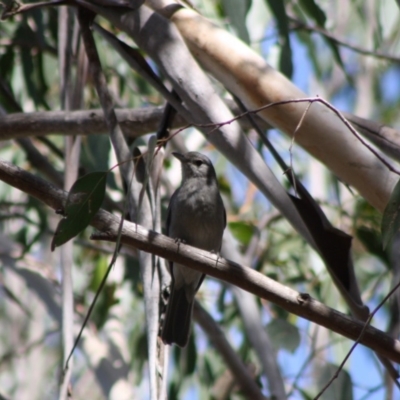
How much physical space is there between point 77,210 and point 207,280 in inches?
136

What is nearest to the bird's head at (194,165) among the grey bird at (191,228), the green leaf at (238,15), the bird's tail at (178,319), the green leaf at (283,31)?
the grey bird at (191,228)

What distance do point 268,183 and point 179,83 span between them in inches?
19.5

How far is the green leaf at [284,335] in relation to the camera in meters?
3.45

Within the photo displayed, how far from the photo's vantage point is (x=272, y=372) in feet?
11.2

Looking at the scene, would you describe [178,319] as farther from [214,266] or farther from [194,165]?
[214,266]

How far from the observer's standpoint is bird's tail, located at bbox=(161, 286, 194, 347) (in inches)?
140

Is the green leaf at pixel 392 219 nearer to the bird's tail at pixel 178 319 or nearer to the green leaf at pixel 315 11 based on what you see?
the bird's tail at pixel 178 319

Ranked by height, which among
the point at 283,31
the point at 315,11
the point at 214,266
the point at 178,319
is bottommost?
the point at 214,266

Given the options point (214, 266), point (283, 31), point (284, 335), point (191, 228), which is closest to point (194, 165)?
point (191, 228)

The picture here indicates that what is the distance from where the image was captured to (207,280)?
17.9 ft

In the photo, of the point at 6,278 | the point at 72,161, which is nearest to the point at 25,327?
the point at 6,278

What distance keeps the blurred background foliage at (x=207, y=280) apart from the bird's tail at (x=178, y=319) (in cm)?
41

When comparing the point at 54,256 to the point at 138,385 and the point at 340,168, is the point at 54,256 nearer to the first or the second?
the point at 138,385

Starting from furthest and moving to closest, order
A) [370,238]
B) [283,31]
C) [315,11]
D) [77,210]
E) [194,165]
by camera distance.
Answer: [370,238], [194,165], [315,11], [283,31], [77,210]
